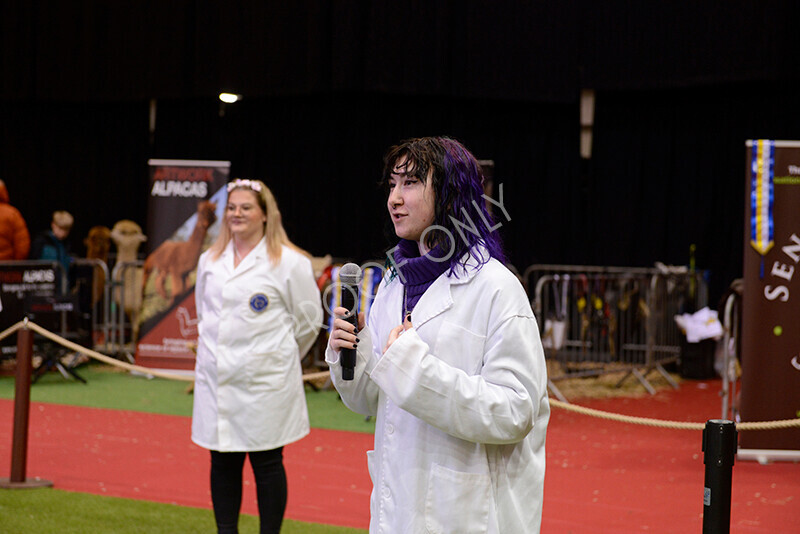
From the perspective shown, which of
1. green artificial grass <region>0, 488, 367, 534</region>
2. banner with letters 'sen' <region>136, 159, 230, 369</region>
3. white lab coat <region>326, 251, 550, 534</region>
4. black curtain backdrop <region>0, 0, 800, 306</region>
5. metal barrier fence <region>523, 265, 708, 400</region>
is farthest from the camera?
black curtain backdrop <region>0, 0, 800, 306</region>

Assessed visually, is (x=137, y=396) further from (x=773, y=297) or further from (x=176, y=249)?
(x=773, y=297)

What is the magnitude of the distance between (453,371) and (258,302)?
2.34m

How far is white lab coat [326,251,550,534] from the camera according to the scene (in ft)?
7.14

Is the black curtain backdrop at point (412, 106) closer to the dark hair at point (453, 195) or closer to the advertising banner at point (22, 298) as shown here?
the advertising banner at point (22, 298)

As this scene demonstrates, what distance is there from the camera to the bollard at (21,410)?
5750 millimetres

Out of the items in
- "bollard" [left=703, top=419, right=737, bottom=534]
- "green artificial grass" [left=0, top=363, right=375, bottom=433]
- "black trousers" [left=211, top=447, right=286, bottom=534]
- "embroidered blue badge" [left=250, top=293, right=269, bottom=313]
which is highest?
"embroidered blue badge" [left=250, top=293, right=269, bottom=313]

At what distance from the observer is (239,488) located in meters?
4.36

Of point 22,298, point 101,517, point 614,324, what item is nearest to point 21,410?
point 101,517

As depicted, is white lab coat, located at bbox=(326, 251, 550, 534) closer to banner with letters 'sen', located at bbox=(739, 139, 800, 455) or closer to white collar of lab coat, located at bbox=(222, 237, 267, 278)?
white collar of lab coat, located at bbox=(222, 237, 267, 278)

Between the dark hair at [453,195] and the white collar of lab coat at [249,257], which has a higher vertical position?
the dark hair at [453,195]

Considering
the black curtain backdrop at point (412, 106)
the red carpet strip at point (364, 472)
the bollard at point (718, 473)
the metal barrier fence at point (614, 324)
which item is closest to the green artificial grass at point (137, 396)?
the red carpet strip at point (364, 472)

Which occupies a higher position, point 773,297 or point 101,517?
point 773,297

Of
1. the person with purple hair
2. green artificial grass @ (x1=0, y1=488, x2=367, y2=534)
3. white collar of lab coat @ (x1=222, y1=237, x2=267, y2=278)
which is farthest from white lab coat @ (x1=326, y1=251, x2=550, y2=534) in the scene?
green artificial grass @ (x1=0, y1=488, x2=367, y2=534)

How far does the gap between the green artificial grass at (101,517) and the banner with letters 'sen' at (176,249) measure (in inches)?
202
